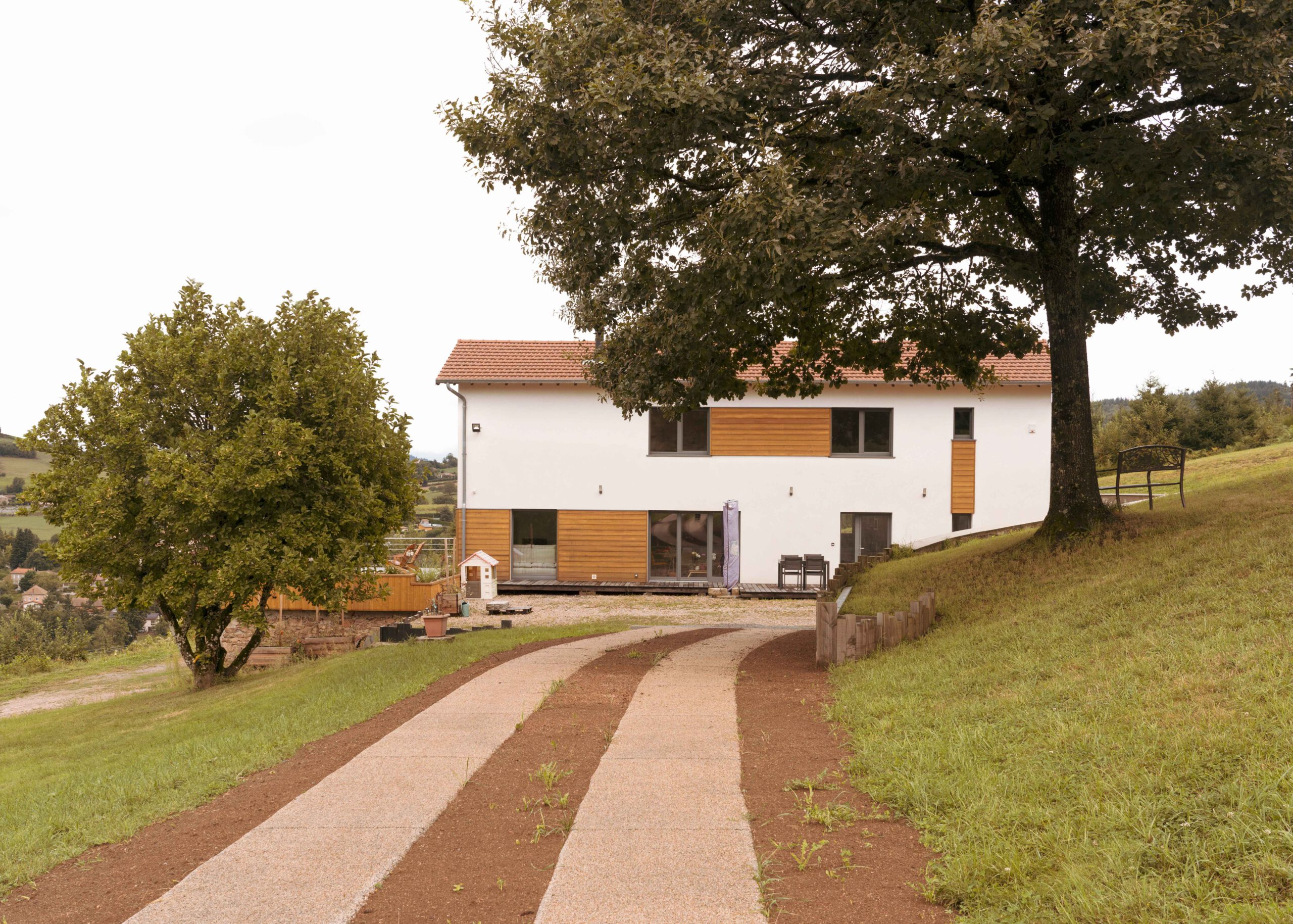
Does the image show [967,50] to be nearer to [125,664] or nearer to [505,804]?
[505,804]

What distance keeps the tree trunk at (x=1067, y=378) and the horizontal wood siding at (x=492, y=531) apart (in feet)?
56.6

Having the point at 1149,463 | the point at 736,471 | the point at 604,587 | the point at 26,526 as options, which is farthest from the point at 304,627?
the point at 26,526

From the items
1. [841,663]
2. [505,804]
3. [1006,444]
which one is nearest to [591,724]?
[505,804]

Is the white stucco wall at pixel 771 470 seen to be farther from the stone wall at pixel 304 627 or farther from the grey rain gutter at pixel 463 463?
the stone wall at pixel 304 627

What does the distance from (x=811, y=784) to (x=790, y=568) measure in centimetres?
2022

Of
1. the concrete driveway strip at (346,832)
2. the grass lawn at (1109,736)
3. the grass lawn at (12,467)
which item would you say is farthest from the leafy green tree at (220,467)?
the grass lawn at (12,467)

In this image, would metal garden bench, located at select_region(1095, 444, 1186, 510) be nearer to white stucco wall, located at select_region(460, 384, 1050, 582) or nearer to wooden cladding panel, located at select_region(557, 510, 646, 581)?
white stucco wall, located at select_region(460, 384, 1050, 582)

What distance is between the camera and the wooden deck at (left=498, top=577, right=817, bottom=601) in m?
25.8

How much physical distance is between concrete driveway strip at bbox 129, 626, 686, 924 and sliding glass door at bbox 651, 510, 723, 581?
1814 cm

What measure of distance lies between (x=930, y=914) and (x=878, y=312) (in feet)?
38.6

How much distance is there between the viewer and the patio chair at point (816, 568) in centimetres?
2492

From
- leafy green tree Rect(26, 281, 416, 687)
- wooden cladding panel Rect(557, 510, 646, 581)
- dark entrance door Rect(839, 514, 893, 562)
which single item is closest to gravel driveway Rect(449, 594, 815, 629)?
wooden cladding panel Rect(557, 510, 646, 581)

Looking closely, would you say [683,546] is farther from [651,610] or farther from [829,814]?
[829,814]

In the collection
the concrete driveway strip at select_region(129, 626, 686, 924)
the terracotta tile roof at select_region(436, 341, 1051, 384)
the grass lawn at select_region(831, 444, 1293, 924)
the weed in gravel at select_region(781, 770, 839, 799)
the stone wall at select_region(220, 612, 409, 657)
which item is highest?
the terracotta tile roof at select_region(436, 341, 1051, 384)
